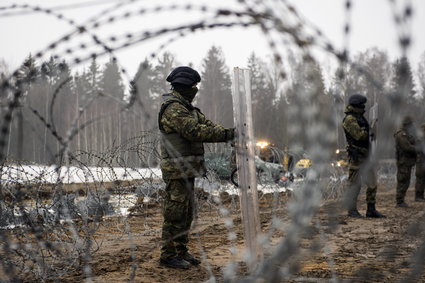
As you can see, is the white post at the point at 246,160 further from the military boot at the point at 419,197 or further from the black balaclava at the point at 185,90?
the military boot at the point at 419,197

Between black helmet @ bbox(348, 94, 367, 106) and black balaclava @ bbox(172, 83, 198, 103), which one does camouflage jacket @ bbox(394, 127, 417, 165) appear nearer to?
black helmet @ bbox(348, 94, 367, 106)

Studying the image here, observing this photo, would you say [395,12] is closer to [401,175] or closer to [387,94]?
[387,94]

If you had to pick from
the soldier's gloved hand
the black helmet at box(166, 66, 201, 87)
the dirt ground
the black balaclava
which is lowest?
the dirt ground

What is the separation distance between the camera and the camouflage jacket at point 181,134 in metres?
3.75

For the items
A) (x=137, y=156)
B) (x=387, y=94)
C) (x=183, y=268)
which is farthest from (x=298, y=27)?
(x=137, y=156)

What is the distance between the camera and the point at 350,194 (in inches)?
42.7

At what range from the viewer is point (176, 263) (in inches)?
155

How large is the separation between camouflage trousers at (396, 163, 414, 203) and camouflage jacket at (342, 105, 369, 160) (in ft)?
9.04

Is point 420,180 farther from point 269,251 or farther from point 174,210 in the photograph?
point 174,210

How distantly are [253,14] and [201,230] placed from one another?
5.22 metres

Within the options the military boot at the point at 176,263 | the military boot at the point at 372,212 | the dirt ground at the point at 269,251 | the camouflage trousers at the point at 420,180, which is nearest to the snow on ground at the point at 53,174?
the dirt ground at the point at 269,251

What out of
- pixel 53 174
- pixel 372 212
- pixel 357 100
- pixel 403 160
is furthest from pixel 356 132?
pixel 53 174

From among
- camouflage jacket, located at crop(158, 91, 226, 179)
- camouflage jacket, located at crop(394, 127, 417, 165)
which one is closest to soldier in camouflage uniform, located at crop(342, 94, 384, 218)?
camouflage jacket, located at crop(394, 127, 417, 165)

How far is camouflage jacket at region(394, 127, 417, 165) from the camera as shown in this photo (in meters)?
8.94
